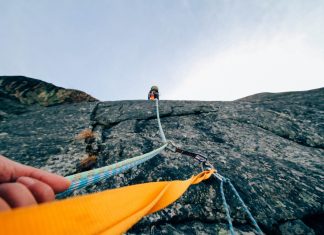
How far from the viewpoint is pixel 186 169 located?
3035 mm

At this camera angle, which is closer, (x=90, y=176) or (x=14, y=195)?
(x=14, y=195)

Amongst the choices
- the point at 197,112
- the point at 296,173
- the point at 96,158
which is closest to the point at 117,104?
the point at 197,112

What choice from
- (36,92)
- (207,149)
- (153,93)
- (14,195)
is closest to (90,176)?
(14,195)

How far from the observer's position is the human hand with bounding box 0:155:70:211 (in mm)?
735

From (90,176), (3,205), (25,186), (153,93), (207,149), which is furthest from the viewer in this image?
(153,93)

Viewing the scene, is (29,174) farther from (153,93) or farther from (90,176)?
(153,93)

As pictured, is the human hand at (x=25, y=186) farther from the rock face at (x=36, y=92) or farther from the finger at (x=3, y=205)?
the rock face at (x=36, y=92)

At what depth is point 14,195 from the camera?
735mm

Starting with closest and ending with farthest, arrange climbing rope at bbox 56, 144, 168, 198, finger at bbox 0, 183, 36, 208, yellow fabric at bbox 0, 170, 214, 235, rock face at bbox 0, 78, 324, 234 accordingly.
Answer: yellow fabric at bbox 0, 170, 214, 235, finger at bbox 0, 183, 36, 208, climbing rope at bbox 56, 144, 168, 198, rock face at bbox 0, 78, 324, 234

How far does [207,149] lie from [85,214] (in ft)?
10.2

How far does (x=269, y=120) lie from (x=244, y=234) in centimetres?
317

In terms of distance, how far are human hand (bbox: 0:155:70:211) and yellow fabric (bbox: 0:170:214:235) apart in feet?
0.36

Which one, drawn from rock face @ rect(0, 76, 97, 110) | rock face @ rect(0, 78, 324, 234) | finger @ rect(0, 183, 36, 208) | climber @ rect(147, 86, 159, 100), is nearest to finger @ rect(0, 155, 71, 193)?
finger @ rect(0, 183, 36, 208)

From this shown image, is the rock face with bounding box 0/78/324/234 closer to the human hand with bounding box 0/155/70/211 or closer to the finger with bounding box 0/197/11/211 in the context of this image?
the human hand with bounding box 0/155/70/211
